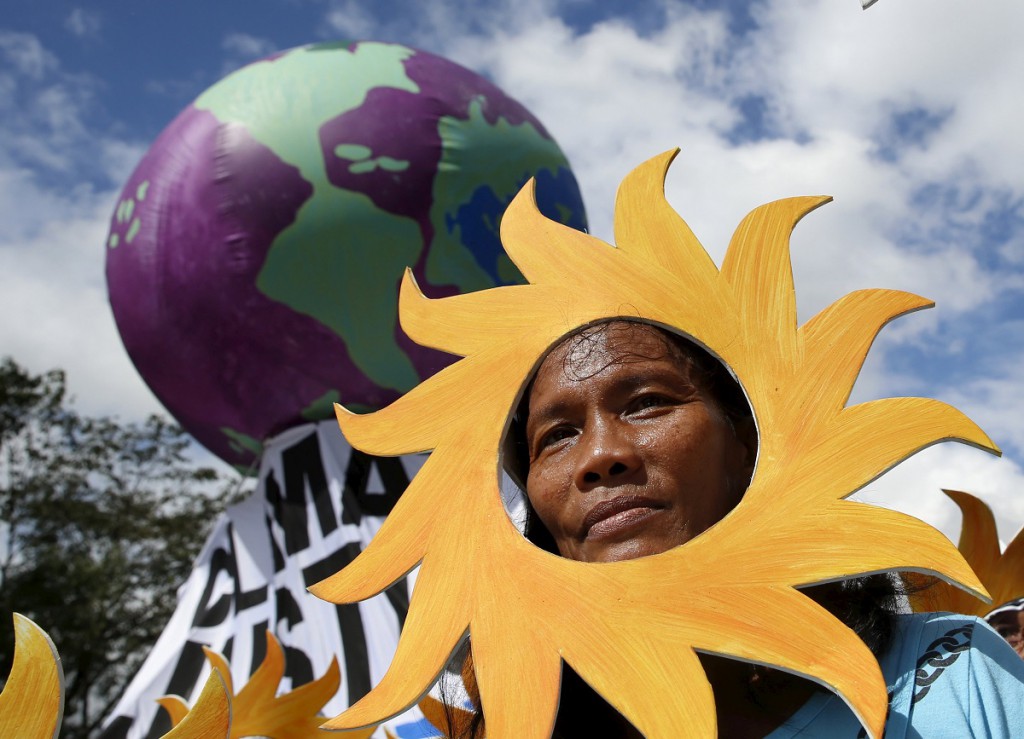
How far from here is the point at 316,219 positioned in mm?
4258

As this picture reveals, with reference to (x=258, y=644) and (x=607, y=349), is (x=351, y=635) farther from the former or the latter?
(x=607, y=349)

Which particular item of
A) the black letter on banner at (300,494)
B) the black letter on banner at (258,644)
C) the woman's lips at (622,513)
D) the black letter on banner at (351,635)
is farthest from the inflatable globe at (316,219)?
the woman's lips at (622,513)

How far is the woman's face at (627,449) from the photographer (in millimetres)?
1200

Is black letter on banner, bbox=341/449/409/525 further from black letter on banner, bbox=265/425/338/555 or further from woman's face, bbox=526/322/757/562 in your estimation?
woman's face, bbox=526/322/757/562

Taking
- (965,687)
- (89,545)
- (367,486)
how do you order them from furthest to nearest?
(89,545)
(367,486)
(965,687)

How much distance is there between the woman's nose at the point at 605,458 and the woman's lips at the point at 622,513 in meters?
0.03

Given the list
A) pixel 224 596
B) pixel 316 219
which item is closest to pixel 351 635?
pixel 224 596

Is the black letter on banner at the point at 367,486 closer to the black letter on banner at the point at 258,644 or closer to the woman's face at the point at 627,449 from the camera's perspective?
the black letter on banner at the point at 258,644

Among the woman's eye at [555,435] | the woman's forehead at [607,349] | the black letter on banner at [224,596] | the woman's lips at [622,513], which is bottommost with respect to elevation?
the woman's lips at [622,513]

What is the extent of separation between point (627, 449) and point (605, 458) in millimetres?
30

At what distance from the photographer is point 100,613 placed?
1259 centimetres

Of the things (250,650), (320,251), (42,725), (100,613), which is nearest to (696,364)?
(42,725)

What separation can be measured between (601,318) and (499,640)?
460 mm

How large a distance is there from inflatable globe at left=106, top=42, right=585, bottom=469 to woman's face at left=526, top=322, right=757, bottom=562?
2.94 m
